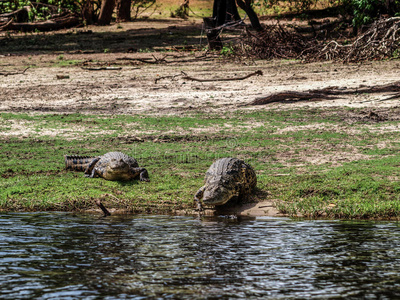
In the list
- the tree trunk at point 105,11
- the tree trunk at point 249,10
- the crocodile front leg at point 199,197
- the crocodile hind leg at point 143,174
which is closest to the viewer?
the crocodile front leg at point 199,197

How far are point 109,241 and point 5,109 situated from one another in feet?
27.8

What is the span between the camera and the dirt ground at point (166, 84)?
575 inches

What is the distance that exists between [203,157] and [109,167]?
6.27 feet

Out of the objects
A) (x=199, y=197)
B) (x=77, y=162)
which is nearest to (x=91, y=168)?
(x=77, y=162)

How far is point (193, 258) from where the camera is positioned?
6512 mm

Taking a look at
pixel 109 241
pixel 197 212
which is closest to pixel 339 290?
pixel 109 241

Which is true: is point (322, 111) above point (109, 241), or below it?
above

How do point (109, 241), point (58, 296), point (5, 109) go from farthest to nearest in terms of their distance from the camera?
point (5, 109) < point (109, 241) < point (58, 296)

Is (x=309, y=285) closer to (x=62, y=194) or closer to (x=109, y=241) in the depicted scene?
(x=109, y=241)

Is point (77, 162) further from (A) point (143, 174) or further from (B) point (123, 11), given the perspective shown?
(B) point (123, 11)

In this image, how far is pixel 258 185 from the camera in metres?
9.38

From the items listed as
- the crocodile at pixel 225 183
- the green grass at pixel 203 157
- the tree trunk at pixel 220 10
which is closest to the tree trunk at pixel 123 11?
the tree trunk at pixel 220 10

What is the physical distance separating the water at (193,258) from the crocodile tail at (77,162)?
177 cm

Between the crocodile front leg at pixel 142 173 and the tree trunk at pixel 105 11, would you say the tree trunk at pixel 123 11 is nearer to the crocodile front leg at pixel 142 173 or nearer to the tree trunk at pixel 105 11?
the tree trunk at pixel 105 11
